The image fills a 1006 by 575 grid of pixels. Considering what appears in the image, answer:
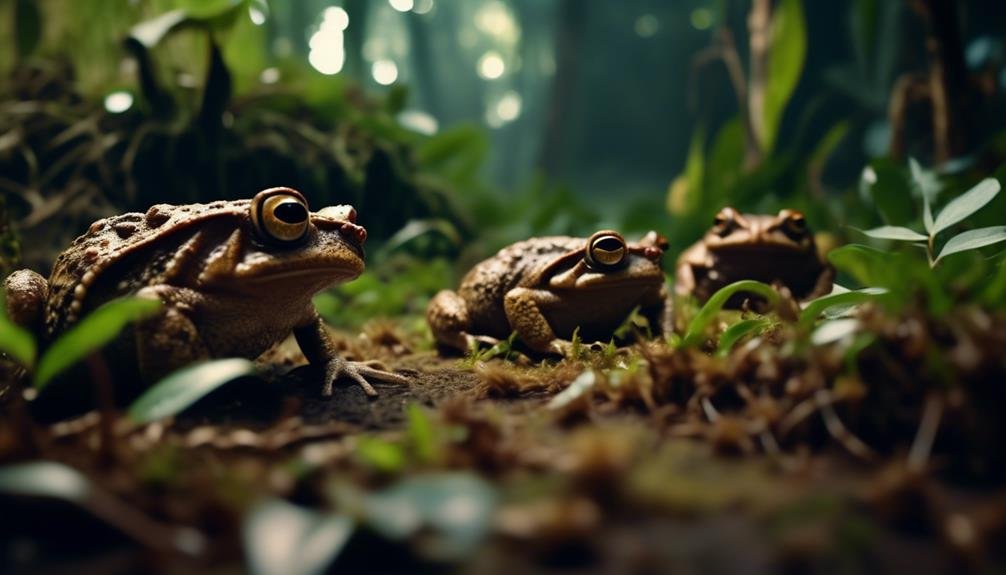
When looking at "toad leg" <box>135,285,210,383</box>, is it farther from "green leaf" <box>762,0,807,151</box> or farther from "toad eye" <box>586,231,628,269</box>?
"green leaf" <box>762,0,807,151</box>

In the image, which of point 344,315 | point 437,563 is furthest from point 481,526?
point 344,315

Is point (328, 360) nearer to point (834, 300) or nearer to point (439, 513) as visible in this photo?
point (439, 513)

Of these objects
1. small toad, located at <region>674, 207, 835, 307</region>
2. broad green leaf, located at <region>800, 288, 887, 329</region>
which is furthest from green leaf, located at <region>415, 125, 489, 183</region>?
broad green leaf, located at <region>800, 288, 887, 329</region>

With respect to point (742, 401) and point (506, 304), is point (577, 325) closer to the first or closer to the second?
point (506, 304)

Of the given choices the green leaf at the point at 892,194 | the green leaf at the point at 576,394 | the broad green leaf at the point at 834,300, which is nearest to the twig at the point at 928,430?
the broad green leaf at the point at 834,300

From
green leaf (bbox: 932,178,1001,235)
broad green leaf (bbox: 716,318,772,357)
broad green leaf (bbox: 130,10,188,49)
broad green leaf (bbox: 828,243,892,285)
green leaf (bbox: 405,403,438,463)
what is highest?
broad green leaf (bbox: 130,10,188,49)

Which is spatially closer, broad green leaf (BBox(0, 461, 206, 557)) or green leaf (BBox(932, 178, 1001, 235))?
broad green leaf (BBox(0, 461, 206, 557))

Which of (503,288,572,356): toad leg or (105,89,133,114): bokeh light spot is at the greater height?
(105,89,133,114): bokeh light spot
